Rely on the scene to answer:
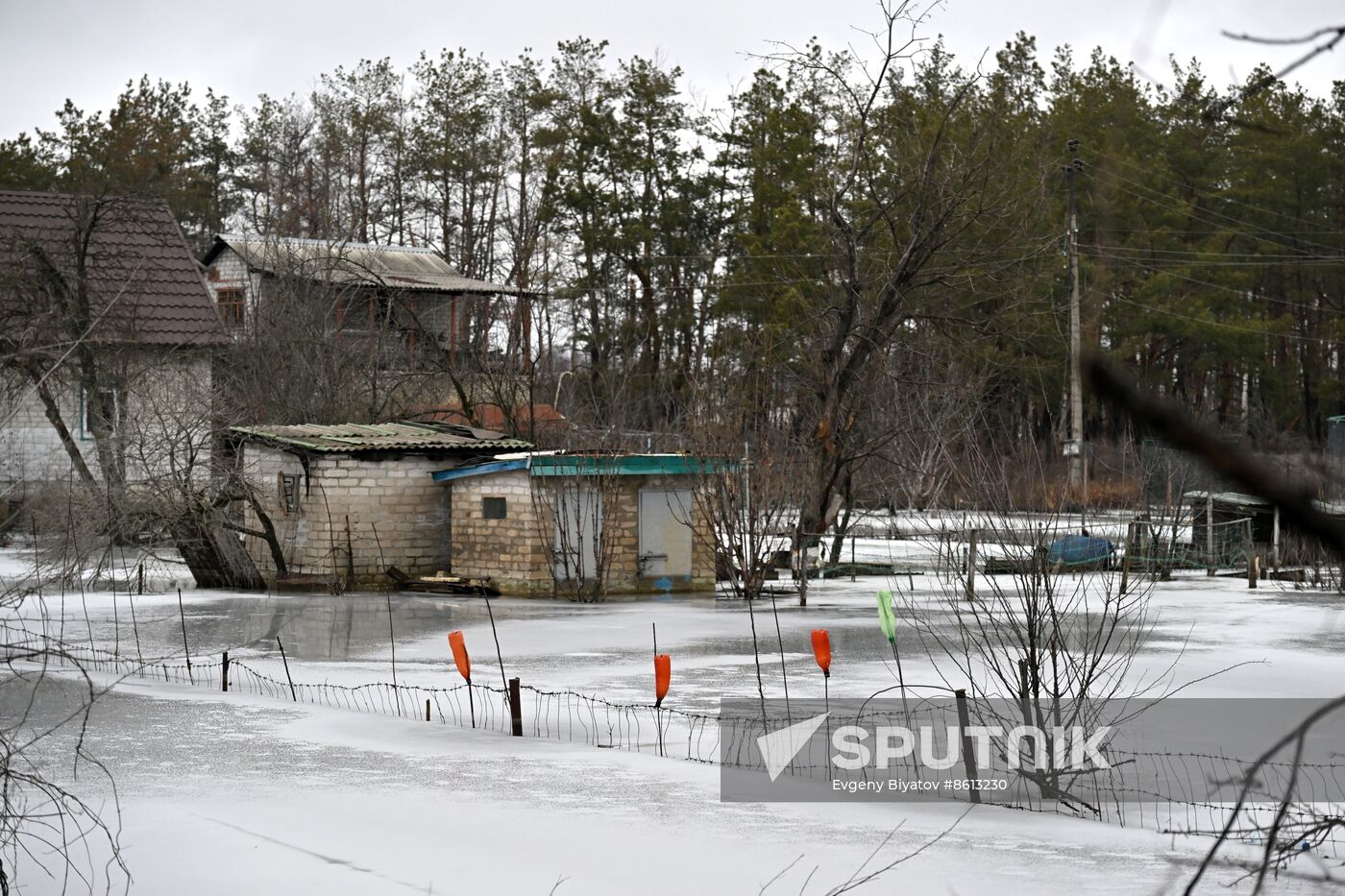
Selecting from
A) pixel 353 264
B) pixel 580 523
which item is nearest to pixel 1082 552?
pixel 580 523

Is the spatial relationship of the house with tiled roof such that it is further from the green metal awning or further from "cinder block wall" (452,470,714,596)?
the green metal awning

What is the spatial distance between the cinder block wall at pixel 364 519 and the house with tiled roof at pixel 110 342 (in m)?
1.88

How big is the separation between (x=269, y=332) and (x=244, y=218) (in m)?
22.1

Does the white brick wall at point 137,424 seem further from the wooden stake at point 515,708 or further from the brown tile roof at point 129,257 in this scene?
the wooden stake at point 515,708

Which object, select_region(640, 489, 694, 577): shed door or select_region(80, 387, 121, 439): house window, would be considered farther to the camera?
select_region(80, 387, 121, 439): house window

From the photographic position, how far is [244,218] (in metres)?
53.0

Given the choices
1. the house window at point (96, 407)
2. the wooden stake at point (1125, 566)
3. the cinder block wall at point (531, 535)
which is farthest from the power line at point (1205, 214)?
the wooden stake at point (1125, 566)

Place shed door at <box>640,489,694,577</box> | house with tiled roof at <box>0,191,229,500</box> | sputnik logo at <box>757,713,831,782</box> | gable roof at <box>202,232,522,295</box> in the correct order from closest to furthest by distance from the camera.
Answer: sputnik logo at <box>757,713,831,782</box> → house with tiled roof at <box>0,191,229,500</box> → shed door at <box>640,489,694,577</box> → gable roof at <box>202,232,522,295</box>

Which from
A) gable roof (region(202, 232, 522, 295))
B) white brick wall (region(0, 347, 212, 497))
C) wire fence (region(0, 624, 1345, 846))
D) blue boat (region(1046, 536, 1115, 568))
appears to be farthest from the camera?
gable roof (region(202, 232, 522, 295))

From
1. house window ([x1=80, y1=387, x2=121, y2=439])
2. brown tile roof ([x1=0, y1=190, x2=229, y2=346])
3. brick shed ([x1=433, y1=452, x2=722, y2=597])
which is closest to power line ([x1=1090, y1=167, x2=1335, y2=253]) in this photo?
brick shed ([x1=433, y1=452, x2=722, y2=597])

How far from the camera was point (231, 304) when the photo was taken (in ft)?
137

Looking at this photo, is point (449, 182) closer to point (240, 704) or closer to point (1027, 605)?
point (240, 704)

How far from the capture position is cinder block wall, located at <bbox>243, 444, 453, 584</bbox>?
933 inches

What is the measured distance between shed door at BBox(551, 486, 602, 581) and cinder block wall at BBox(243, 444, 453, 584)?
2.80 meters
